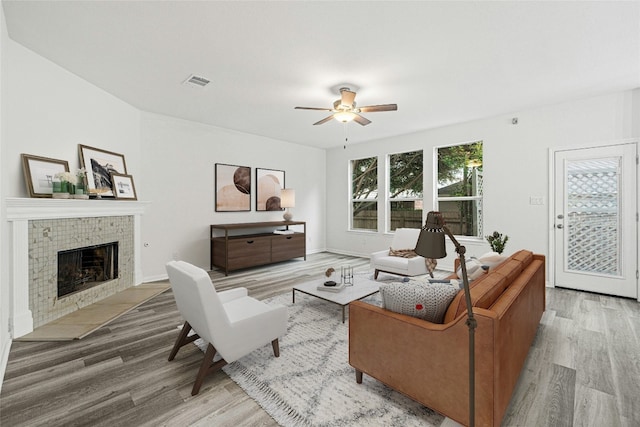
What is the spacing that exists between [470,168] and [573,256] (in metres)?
2.01

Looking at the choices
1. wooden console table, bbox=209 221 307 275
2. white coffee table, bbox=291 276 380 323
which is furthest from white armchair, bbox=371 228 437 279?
wooden console table, bbox=209 221 307 275

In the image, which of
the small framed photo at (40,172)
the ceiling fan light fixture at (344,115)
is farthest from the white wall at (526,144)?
the small framed photo at (40,172)

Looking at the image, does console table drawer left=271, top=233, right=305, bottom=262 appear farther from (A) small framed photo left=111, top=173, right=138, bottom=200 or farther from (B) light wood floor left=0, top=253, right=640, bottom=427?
(B) light wood floor left=0, top=253, right=640, bottom=427

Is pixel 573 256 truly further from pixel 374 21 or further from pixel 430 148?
pixel 374 21

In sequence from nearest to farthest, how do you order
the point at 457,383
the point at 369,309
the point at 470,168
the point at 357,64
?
the point at 457,383
the point at 369,309
the point at 357,64
the point at 470,168

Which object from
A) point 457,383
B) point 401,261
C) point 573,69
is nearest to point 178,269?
point 457,383

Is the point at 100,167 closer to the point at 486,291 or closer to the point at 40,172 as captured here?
the point at 40,172

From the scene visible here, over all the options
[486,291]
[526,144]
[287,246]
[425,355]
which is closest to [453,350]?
[425,355]

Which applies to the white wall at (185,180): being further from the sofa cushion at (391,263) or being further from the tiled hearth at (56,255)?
the sofa cushion at (391,263)

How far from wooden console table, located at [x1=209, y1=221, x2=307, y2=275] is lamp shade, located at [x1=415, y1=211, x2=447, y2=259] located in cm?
398

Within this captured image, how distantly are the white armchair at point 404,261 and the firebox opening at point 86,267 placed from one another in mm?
3748

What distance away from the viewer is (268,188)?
20.2ft

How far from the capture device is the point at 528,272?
2342 millimetres

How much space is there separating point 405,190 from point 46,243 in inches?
224
